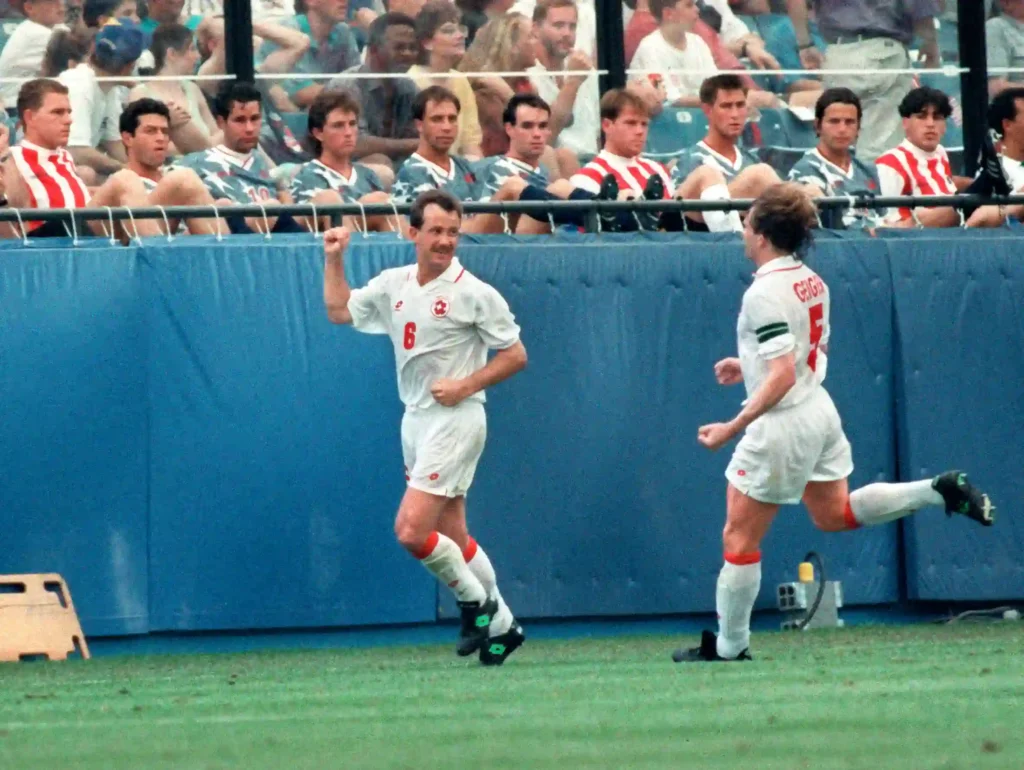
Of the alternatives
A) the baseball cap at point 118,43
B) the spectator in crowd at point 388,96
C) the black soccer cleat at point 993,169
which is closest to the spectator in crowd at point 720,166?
the black soccer cleat at point 993,169

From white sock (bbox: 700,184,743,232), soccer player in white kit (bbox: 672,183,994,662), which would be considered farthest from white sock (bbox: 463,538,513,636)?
white sock (bbox: 700,184,743,232)

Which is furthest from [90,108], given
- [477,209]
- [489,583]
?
Result: [489,583]

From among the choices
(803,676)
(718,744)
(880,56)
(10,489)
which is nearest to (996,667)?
(803,676)

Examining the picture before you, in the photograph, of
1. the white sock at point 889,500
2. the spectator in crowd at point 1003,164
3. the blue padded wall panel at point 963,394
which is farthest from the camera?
the spectator in crowd at point 1003,164

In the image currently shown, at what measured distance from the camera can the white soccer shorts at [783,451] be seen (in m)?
9.51

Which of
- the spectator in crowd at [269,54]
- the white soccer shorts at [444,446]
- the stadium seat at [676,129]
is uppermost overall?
the spectator in crowd at [269,54]

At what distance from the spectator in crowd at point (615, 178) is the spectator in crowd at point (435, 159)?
0.39m

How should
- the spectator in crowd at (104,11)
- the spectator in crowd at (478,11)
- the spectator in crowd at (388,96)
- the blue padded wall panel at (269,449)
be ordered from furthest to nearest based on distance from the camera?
the spectator in crowd at (478,11) < the spectator in crowd at (388,96) < the spectator in crowd at (104,11) < the blue padded wall panel at (269,449)

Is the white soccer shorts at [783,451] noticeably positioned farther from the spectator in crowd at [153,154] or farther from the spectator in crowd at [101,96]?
the spectator in crowd at [101,96]

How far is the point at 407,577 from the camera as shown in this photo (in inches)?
488

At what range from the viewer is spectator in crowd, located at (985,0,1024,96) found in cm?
1515

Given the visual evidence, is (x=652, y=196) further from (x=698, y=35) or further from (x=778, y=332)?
(x=778, y=332)

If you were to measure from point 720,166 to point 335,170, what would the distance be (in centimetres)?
239

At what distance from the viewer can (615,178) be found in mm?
13227
